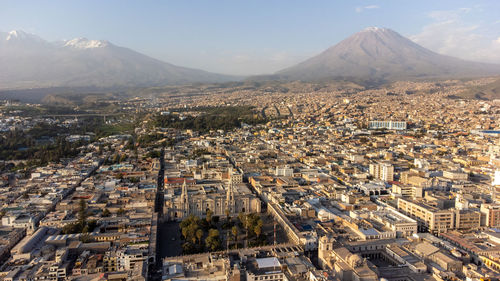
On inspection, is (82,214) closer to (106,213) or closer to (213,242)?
(106,213)

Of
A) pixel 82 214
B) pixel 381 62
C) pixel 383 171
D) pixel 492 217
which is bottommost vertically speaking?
pixel 492 217

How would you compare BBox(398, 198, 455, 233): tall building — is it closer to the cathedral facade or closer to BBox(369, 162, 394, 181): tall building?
BBox(369, 162, 394, 181): tall building

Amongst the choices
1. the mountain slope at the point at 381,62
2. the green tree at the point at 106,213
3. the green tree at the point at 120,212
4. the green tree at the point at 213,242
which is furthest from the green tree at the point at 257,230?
the mountain slope at the point at 381,62

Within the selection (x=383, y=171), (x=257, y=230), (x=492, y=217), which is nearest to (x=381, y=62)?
(x=383, y=171)

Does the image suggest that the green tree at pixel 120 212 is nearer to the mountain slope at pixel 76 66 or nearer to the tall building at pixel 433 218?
the tall building at pixel 433 218

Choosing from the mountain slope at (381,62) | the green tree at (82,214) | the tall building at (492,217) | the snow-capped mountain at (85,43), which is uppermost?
the snow-capped mountain at (85,43)

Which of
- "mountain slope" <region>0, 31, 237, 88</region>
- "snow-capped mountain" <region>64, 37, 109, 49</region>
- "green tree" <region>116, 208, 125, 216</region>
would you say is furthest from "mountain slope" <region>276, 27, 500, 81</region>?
"green tree" <region>116, 208, 125, 216</region>

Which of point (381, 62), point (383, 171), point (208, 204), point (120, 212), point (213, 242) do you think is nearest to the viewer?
point (213, 242)
